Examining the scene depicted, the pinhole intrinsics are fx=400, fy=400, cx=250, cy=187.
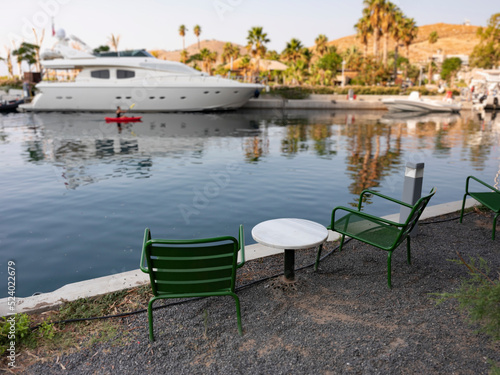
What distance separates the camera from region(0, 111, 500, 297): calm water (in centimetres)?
672

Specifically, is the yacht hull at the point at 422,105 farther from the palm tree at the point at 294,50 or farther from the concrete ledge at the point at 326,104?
the palm tree at the point at 294,50

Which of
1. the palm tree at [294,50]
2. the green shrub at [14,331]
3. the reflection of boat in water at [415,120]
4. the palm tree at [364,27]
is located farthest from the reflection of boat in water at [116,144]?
the palm tree at [364,27]

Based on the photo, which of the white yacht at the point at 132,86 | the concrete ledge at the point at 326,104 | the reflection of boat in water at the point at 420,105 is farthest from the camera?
the concrete ledge at the point at 326,104

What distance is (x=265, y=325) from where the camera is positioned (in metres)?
3.48

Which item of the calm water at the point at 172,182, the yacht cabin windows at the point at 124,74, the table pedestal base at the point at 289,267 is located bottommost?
the calm water at the point at 172,182

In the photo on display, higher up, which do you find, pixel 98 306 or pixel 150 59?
pixel 150 59

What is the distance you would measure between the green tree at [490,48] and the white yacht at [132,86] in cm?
5083

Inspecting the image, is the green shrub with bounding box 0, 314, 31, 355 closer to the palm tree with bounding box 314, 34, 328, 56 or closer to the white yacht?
the white yacht

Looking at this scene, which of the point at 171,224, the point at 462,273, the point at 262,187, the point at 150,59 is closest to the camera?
the point at 462,273

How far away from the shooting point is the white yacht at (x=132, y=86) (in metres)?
34.6

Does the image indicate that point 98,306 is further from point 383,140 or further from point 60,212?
point 383,140

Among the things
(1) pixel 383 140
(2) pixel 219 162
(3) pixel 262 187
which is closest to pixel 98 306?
(3) pixel 262 187

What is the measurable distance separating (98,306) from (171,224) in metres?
3.97

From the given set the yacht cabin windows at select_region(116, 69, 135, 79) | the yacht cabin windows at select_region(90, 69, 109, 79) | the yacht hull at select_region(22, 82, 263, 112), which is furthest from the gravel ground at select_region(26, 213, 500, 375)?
the yacht cabin windows at select_region(90, 69, 109, 79)
